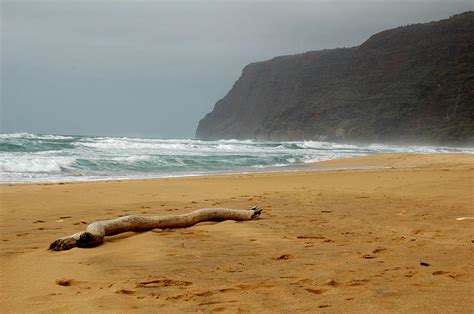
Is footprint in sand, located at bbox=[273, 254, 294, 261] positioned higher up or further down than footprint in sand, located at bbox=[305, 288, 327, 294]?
further down

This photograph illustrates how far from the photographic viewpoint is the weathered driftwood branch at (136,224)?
4.23 metres

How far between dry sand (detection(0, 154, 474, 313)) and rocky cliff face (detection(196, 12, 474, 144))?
56.7 metres

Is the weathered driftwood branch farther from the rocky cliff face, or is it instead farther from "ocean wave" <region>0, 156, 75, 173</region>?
the rocky cliff face

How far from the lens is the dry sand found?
2.68 metres

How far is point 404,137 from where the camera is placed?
67.6 metres

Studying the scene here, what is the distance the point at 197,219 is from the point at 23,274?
2.71 m

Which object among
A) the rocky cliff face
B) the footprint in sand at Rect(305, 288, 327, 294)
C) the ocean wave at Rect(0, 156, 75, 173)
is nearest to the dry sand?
the footprint in sand at Rect(305, 288, 327, 294)

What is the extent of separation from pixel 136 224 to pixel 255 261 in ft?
6.21

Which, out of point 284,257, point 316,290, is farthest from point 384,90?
point 316,290

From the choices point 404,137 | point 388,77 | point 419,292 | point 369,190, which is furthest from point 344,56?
point 419,292

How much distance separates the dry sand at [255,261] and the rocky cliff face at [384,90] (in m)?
56.7

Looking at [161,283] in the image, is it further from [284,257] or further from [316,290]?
[284,257]

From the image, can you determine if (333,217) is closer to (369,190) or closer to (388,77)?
(369,190)

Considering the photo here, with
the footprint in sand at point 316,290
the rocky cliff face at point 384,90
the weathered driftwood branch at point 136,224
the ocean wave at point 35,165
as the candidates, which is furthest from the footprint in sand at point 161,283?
the rocky cliff face at point 384,90
